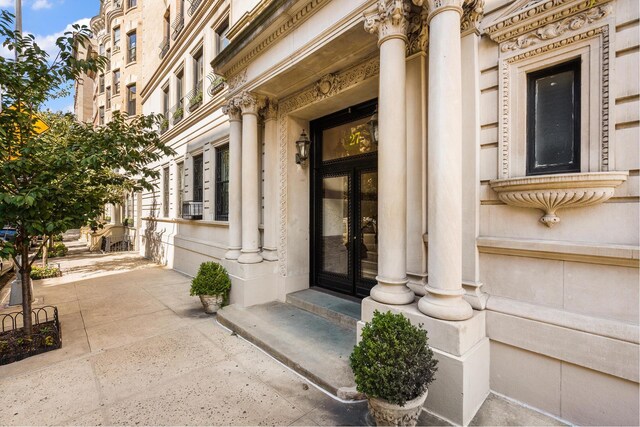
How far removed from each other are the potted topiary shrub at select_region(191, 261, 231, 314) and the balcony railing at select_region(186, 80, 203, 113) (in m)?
6.69

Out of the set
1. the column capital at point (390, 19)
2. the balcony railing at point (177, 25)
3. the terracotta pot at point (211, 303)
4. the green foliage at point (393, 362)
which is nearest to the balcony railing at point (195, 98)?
the balcony railing at point (177, 25)

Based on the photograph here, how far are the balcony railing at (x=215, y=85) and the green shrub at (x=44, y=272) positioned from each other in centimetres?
861

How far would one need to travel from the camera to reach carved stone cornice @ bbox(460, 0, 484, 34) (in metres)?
3.43

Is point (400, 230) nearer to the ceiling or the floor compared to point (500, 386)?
nearer to the ceiling

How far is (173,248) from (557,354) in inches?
482

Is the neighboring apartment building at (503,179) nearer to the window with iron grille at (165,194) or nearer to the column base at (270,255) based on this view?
the column base at (270,255)

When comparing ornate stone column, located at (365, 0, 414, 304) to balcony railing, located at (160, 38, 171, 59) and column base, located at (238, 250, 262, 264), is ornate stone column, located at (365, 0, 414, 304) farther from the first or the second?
balcony railing, located at (160, 38, 171, 59)

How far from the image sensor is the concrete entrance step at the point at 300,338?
3.76 m

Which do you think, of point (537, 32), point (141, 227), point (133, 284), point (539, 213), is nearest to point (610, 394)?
point (539, 213)

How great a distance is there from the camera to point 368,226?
19.3 feet

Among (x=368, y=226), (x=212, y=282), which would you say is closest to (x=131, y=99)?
(x=212, y=282)

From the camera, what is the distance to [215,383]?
12.2 ft

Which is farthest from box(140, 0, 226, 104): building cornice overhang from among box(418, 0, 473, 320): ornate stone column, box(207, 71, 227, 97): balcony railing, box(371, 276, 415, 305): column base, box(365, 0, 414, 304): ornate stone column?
box(371, 276, 415, 305): column base

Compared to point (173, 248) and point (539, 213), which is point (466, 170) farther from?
point (173, 248)
